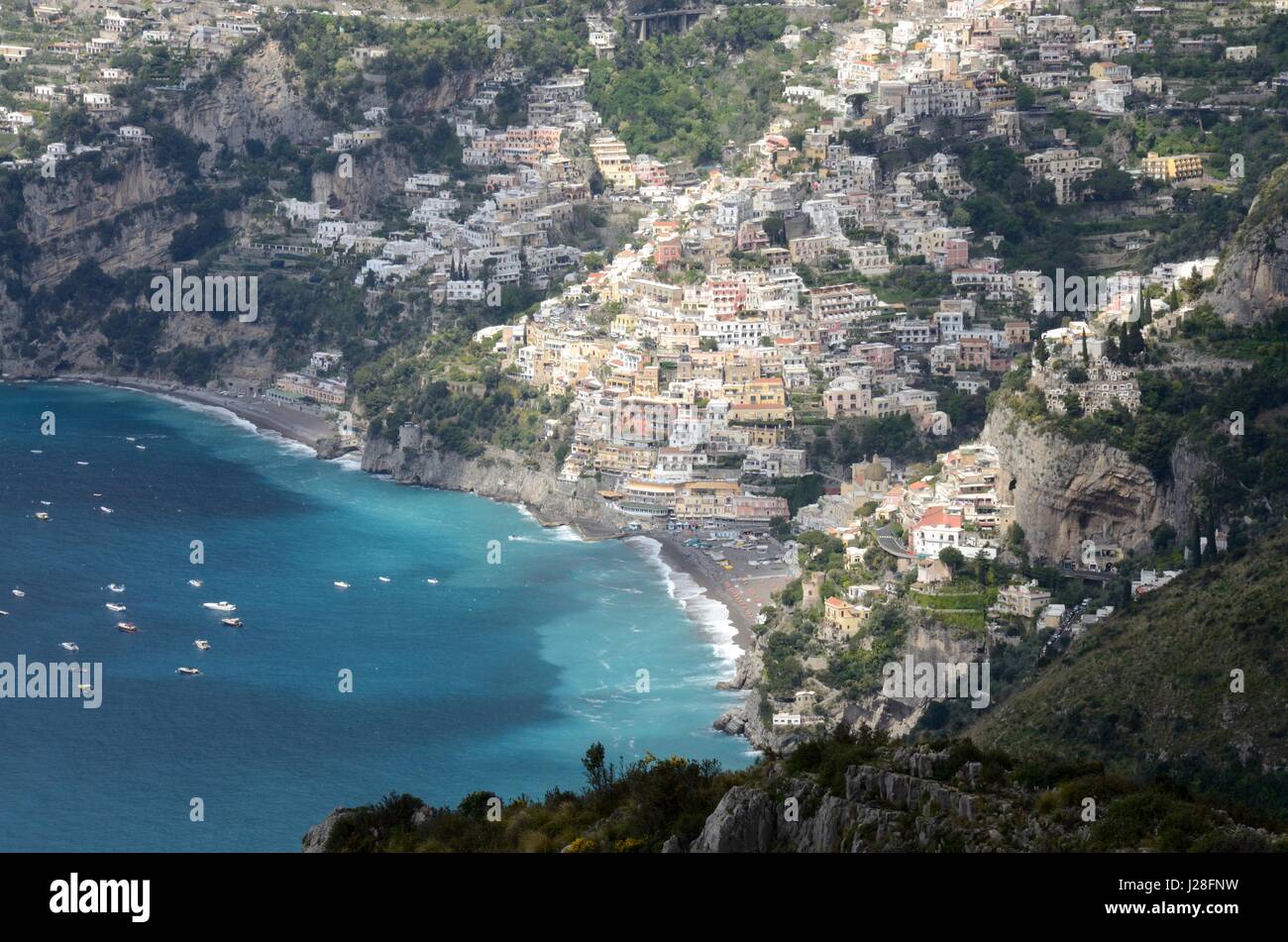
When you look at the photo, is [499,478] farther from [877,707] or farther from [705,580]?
[877,707]

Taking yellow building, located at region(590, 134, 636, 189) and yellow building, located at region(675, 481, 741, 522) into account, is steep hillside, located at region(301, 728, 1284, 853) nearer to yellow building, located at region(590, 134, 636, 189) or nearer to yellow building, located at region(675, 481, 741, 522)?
yellow building, located at region(675, 481, 741, 522)

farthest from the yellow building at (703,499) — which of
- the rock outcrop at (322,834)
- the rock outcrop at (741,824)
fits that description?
the rock outcrop at (741,824)

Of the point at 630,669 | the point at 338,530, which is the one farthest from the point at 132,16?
A: the point at 630,669

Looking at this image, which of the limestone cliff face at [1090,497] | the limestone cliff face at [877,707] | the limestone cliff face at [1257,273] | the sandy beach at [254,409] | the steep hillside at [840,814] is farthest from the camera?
the sandy beach at [254,409]

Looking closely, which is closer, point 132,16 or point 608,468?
point 608,468

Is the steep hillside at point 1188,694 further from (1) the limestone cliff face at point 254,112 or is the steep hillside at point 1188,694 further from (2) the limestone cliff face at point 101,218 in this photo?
(1) the limestone cliff face at point 254,112
